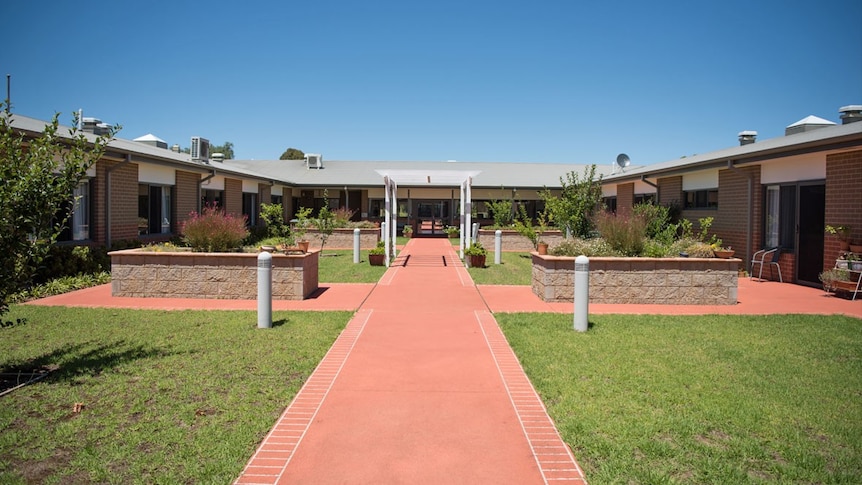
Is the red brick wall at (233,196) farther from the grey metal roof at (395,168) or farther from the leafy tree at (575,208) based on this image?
the leafy tree at (575,208)

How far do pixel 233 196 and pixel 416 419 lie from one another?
71.0 feet

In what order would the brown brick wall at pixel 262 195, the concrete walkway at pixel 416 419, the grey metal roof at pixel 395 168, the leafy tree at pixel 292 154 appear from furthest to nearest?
1. the leafy tree at pixel 292 154
2. the grey metal roof at pixel 395 168
3. the brown brick wall at pixel 262 195
4. the concrete walkway at pixel 416 419

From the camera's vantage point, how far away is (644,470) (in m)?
3.75

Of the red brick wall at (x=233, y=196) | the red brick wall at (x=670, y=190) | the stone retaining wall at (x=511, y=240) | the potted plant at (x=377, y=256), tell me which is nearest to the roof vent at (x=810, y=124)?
the red brick wall at (x=670, y=190)

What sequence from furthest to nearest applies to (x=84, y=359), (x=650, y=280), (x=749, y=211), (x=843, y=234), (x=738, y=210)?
(x=738, y=210) < (x=749, y=211) < (x=843, y=234) < (x=650, y=280) < (x=84, y=359)

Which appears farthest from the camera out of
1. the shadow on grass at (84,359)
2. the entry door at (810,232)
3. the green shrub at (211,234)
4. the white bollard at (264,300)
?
the entry door at (810,232)

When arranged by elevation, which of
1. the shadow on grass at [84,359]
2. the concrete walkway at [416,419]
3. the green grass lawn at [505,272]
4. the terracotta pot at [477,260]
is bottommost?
the concrete walkway at [416,419]

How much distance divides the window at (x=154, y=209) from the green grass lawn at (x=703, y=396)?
1324cm

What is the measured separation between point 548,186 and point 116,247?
72.9 ft

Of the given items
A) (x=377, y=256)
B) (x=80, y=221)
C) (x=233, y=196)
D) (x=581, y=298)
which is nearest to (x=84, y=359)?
(x=581, y=298)

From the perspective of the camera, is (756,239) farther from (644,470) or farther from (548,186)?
(548,186)

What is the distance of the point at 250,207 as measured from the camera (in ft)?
88.2

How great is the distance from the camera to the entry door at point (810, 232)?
1300cm

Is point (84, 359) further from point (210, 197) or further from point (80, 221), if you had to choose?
point (210, 197)
